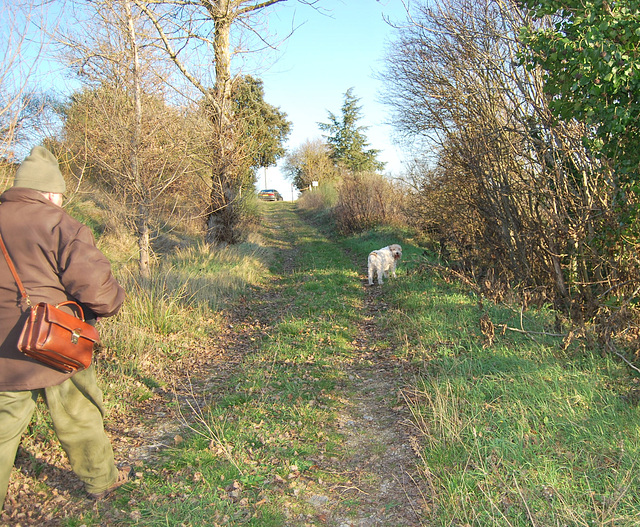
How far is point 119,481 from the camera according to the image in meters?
3.45

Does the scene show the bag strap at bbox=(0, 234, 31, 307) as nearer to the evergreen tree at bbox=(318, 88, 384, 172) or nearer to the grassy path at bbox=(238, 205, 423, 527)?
the grassy path at bbox=(238, 205, 423, 527)

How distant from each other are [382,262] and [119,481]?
24.3 feet

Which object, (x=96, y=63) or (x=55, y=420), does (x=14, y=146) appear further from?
(x=55, y=420)

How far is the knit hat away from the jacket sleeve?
36 centimetres

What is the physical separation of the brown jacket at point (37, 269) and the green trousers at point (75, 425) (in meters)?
0.17

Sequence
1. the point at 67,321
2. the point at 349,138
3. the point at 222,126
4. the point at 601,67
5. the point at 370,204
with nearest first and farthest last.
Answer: the point at 67,321, the point at 601,67, the point at 222,126, the point at 370,204, the point at 349,138

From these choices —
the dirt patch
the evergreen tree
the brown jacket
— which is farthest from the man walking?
the evergreen tree

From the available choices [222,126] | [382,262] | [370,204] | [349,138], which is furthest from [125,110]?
[349,138]

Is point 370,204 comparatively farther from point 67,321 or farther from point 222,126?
point 67,321

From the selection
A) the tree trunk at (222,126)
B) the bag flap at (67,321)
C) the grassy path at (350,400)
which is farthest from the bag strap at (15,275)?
the tree trunk at (222,126)

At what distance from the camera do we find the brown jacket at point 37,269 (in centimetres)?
285

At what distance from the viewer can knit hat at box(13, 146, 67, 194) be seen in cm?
300

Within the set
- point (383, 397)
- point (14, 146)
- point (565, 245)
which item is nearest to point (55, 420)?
point (383, 397)

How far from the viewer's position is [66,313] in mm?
2932
